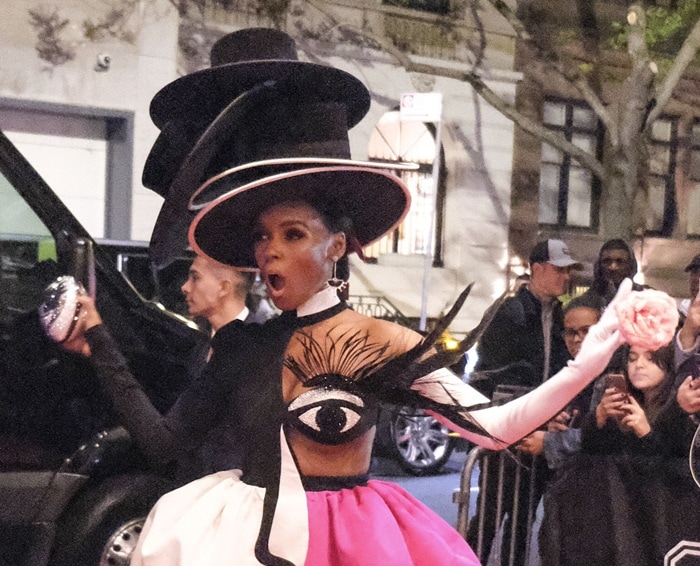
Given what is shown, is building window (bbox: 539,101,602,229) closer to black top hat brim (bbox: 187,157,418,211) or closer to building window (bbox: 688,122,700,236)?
building window (bbox: 688,122,700,236)

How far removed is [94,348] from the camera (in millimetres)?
2295

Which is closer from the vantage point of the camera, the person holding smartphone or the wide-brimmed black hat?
the wide-brimmed black hat

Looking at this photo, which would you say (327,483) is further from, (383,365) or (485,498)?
(485,498)

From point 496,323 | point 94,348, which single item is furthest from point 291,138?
point 496,323

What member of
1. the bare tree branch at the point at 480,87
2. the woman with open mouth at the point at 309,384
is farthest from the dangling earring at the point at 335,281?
the bare tree branch at the point at 480,87

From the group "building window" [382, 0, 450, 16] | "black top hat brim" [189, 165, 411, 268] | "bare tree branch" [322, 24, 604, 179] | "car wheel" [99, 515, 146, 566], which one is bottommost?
"car wheel" [99, 515, 146, 566]

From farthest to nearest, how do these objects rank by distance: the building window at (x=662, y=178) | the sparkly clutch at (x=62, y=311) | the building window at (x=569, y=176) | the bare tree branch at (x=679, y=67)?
the building window at (x=662, y=178), the building window at (x=569, y=176), the bare tree branch at (x=679, y=67), the sparkly clutch at (x=62, y=311)

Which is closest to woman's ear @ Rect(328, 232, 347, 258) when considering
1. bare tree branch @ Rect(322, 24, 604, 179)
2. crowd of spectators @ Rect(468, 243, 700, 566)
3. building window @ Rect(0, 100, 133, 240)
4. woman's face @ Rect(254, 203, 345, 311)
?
woman's face @ Rect(254, 203, 345, 311)

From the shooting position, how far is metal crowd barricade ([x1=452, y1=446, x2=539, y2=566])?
4.28 meters

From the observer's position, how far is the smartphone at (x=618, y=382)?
3639mm

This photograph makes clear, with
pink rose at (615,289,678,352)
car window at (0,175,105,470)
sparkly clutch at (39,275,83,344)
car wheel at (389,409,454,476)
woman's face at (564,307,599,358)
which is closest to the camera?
pink rose at (615,289,678,352)

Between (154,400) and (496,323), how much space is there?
5.31ft

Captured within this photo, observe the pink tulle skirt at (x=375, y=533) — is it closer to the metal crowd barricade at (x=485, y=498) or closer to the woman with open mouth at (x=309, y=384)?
the woman with open mouth at (x=309, y=384)

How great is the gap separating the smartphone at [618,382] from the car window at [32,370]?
7.03 feet
